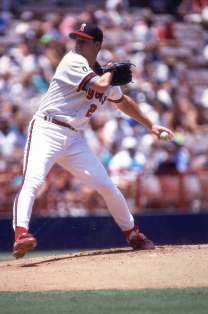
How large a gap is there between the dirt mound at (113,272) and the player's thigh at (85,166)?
2.07 ft

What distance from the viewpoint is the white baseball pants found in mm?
3605

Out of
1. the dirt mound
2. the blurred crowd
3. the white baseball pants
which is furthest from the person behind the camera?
the blurred crowd

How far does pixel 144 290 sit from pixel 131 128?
4722 millimetres

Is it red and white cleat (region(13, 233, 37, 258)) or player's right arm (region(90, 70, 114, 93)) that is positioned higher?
player's right arm (region(90, 70, 114, 93))

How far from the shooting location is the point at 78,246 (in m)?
6.39

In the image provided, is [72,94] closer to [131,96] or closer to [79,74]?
[79,74]

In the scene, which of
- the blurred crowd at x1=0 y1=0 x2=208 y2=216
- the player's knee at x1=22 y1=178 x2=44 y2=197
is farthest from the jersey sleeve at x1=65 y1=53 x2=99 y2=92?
the blurred crowd at x1=0 y1=0 x2=208 y2=216

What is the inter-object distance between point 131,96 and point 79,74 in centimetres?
459

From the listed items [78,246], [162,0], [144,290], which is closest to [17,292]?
[144,290]

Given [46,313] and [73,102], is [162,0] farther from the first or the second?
[46,313]

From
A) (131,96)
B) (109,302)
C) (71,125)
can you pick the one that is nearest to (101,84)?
(71,125)

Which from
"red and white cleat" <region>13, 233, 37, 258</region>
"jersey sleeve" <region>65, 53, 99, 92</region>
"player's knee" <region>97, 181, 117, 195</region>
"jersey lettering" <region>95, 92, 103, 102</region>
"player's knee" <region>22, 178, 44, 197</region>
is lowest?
"red and white cleat" <region>13, 233, 37, 258</region>

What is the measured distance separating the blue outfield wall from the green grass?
3.33 m

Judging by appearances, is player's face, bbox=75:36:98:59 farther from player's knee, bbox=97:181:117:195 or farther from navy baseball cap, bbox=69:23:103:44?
player's knee, bbox=97:181:117:195
